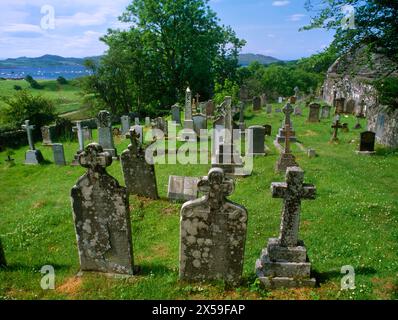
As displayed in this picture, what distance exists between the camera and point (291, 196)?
5992mm

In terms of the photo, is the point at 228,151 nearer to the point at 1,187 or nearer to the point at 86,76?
the point at 1,187

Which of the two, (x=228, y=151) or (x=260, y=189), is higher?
(x=228, y=151)

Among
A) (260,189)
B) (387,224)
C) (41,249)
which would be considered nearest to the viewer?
(41,249)

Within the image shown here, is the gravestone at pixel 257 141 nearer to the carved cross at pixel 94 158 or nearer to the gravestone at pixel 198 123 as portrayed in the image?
the gravestone at pixel 198 123

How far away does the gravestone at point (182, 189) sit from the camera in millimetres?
10992

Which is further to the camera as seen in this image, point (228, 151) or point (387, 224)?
point (228, 151)

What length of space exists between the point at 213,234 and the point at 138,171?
20.1 ft

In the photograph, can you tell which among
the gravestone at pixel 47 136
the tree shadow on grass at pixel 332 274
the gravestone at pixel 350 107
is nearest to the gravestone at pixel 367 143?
the tree shadow on grass at pixel 332 274

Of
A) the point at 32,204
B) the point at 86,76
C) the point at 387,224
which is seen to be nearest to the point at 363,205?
the point at 387,224

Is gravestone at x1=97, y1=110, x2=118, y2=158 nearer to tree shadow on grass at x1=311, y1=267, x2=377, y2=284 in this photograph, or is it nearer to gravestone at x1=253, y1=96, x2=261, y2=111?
tree shadow on grass at x1=311, y1=267, x2=377, y2=284

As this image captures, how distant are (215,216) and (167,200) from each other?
19.0ft

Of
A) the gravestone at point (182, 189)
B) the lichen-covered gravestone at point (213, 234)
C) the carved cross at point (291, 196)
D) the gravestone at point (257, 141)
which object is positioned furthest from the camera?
the gravestone at point (257, 141)

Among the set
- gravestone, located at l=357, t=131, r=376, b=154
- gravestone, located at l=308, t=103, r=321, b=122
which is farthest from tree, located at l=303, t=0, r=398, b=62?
gravestone, located at l=308, t=103, r=321, b=122

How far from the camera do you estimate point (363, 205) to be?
9688 millimetres
